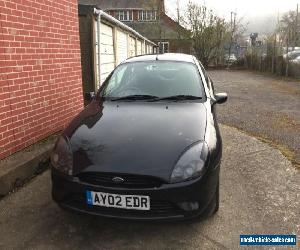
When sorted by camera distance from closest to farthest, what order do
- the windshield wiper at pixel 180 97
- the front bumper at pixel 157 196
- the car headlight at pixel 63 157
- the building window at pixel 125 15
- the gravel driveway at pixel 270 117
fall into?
the front bumper at pixel 157 196, the car headlight at pixel 63 157, the windshield wiper at pixel 180 97, the gravel driveway at pixel 270 117, the building window at pixel 125 15

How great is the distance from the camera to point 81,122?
148 inches

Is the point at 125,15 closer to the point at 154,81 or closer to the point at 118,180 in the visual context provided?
the point at 154,81

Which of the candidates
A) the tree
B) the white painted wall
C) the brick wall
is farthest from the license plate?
the tree

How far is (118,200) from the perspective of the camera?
2941mm

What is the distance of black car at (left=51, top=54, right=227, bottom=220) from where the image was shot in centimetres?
293

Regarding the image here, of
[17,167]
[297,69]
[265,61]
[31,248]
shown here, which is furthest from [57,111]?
[265,61]

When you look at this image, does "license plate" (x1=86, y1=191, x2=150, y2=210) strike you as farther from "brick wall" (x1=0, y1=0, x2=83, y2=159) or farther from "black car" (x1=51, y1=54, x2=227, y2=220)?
"brick wall" (x1=0, y1=0, x2=83, y2=159)

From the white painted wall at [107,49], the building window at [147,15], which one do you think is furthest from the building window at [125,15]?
the white painted wall at [107,49]

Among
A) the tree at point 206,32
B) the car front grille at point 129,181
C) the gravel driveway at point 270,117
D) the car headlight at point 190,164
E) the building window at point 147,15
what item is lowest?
the gravel driveway at point 270,117

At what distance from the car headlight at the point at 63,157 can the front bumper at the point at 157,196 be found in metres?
0.07

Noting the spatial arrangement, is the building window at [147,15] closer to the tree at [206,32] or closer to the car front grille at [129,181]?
the tree at [206,32]

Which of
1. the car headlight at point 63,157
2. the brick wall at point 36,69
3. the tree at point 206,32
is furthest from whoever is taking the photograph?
the tree at point 206,32

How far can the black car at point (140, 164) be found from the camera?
9.60 feet

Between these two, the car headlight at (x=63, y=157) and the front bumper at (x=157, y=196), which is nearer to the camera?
the front bumper at (x=157, y=196)
